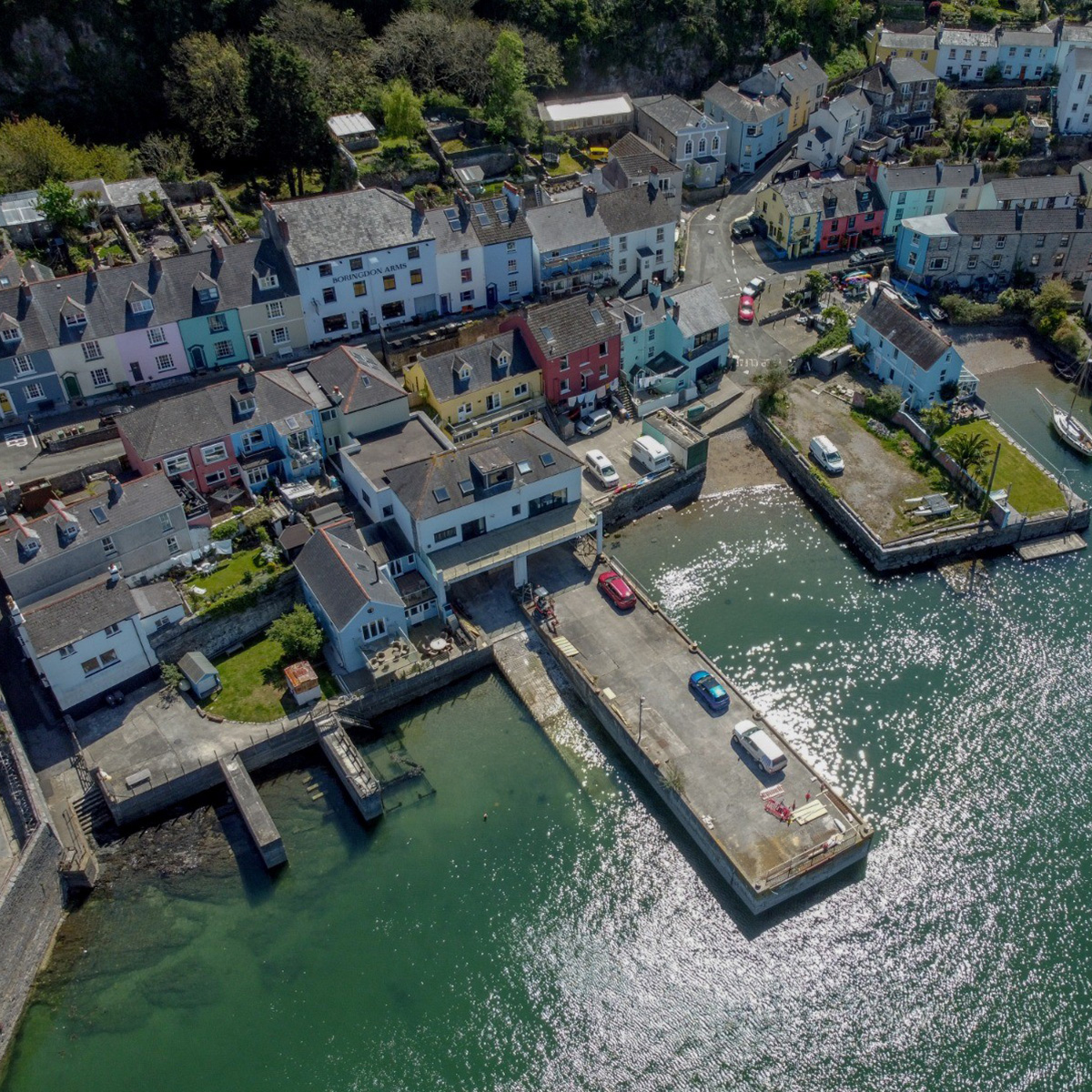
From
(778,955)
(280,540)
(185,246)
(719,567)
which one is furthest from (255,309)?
(778,955)

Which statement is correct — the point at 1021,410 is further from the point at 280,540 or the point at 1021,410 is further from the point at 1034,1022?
A: the point at 280,540

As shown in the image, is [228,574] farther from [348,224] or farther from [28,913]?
[348,224]

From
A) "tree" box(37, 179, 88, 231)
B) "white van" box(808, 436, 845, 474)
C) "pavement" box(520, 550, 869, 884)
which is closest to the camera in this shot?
"pavement" box(520, 550, 869, 884)

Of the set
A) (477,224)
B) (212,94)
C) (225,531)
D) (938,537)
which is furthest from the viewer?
(212,94)

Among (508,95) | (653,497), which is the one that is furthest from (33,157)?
(653,497)

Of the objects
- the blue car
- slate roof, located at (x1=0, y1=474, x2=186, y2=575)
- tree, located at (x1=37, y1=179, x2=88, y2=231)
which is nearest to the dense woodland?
tree, located at (x1=37, y1=179, x2=88, y2=231)

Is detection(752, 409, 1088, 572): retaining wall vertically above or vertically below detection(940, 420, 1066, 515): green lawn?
below

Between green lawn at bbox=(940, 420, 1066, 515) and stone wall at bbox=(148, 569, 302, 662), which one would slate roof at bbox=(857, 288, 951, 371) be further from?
stone wall at bbox=(148, 569, 302, 662)
